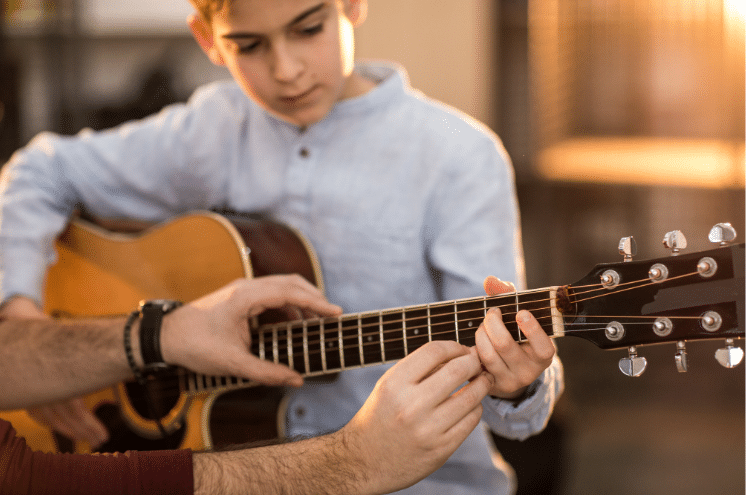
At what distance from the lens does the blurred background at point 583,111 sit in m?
2.61

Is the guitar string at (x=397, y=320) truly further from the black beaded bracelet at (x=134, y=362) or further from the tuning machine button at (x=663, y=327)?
the black beaded bracelet at (x=134, y=362)

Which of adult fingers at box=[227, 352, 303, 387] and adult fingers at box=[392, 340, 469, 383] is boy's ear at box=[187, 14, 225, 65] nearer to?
adult fingers at box=[227, 352, 303, 387]

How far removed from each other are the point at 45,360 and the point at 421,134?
2.30 ft

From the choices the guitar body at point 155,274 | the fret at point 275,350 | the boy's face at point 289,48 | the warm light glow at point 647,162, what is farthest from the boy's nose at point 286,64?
the warm light glow at point 647,162

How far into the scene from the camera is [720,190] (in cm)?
269

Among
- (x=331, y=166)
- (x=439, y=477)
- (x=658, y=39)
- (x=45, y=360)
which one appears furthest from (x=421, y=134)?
(x=658, y=39)

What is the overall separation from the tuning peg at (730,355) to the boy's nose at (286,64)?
2.12 feet

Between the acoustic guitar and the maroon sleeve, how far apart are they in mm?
264

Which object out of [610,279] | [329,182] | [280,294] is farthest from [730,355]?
[329,182]

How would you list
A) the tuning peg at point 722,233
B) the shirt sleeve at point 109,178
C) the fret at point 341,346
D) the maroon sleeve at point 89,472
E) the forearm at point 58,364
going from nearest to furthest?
1. the tuning peg at point 722,233
2. the maroon sleeve at point 89,472
3. the fret at point 341,346
4. the forearm at point 58,364
5. the shirt sleeve at point 109,178

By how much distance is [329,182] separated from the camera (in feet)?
3.91

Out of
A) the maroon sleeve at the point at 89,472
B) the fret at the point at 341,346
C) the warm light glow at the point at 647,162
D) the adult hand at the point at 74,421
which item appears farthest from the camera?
the warm light glow at the point at 647,162

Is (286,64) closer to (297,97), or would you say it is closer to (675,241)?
(297,97)

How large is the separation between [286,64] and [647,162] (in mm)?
2402
